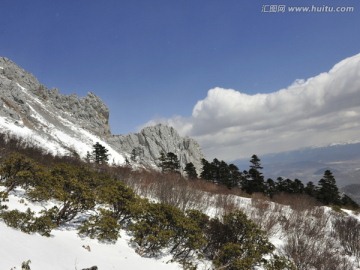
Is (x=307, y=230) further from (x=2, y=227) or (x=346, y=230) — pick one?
(x=2, y=227)

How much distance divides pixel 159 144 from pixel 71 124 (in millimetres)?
46014

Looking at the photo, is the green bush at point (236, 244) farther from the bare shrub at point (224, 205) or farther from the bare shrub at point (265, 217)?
the bare shrub at point (224, 205)

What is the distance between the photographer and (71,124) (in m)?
117

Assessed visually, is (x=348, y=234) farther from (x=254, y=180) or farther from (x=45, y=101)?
(x=45, y=101)

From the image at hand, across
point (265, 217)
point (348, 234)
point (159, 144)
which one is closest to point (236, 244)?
point (265, 217)

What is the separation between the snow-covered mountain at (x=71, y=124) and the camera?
8516 cm

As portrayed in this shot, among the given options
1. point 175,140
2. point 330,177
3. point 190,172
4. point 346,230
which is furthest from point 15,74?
point 346,230

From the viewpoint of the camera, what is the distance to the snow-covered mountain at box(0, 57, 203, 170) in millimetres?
85156

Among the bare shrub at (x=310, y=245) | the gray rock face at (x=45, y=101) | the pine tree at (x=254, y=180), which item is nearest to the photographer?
the bare shrub at (x=310, y=245)

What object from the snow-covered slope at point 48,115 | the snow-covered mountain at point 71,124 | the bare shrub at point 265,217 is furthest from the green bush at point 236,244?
the snow-covered mountain at point 71,124

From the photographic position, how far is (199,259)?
18000mm

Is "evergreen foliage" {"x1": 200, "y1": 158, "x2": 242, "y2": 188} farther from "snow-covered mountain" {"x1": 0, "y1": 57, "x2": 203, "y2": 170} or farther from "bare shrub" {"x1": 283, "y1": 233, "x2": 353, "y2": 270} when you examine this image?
"bare shrub" {"x1": 283, "y1": 233, "x2": 353, "y2": 270}

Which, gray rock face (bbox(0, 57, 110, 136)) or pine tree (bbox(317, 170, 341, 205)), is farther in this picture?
gray rock face (bbox(0, 57, 110, 136))

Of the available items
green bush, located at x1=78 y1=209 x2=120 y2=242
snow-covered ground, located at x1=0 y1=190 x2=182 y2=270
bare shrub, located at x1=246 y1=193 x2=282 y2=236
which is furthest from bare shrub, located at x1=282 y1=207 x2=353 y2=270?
green bush, located at x1=78 y1=209 x2=120 y2=242
